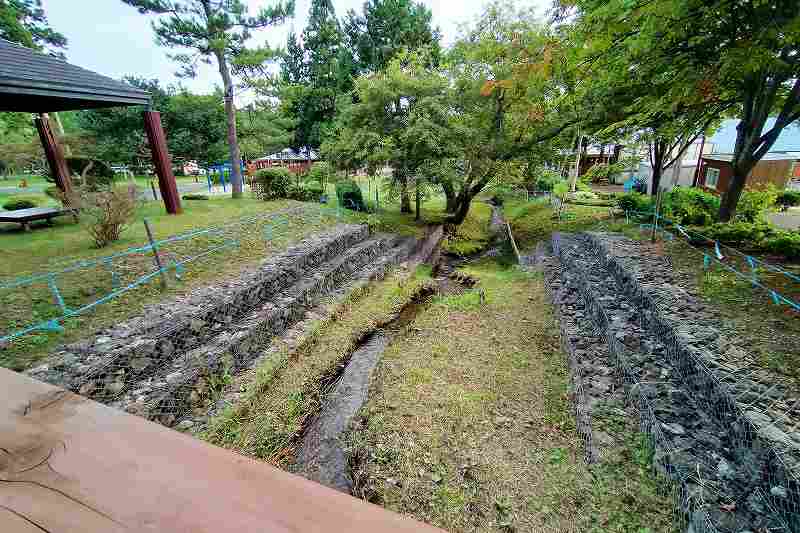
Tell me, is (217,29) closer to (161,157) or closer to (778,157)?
(161,157)

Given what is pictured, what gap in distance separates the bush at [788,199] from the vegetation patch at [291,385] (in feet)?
43.6

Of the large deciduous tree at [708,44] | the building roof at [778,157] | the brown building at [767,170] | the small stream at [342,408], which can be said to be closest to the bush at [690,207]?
the large deciduous tree at [708,44]

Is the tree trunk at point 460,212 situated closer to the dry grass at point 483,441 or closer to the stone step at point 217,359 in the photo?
the stone step at point 217,359

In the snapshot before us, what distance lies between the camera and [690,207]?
8.38m

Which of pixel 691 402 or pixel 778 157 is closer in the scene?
pixel 691 402

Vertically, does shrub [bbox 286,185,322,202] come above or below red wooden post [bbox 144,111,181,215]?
below

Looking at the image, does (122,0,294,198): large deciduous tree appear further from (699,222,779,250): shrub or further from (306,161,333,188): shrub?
(699,222,779,250): shrub

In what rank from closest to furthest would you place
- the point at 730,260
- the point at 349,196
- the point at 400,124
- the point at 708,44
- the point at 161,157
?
1. the point at 708,44
2. the point at 730,260
3. the point at 161,157
4. the point at 400,124
5. the point at 349,196

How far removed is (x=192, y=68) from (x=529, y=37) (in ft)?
35.3

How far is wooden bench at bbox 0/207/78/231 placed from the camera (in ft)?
24.4

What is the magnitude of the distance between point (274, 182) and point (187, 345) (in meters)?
9.27

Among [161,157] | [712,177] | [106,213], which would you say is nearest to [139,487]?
[106,213]

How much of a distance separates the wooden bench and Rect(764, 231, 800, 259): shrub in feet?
49.6

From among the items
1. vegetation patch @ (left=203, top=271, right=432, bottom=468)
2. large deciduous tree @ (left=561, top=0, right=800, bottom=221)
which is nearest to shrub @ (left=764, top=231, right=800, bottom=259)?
large deciduous tree @ (left=561, top=0, right=800, bottom=221)
